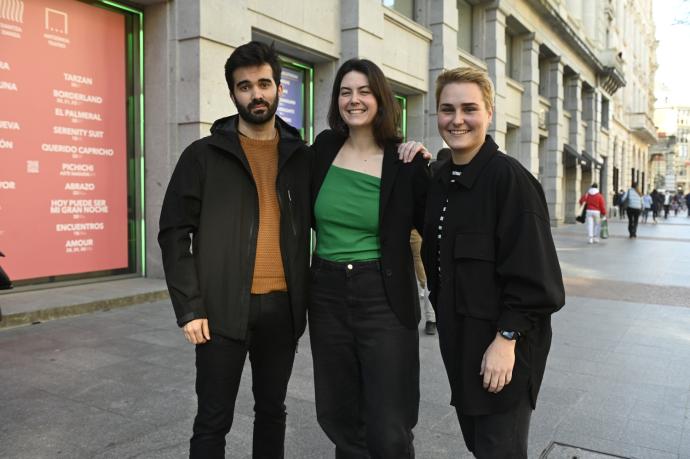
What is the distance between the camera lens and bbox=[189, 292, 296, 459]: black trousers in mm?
2348

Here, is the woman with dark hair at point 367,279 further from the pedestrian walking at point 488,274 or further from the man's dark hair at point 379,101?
the pedestrian walking at point 488,274

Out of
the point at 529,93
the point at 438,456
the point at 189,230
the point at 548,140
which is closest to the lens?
the point at 189,230

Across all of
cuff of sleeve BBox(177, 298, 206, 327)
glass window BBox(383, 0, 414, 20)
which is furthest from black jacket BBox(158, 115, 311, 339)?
glass window BBox(383, 0, 414, 20)

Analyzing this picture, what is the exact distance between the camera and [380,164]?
247cm

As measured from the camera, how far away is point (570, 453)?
3.18 m

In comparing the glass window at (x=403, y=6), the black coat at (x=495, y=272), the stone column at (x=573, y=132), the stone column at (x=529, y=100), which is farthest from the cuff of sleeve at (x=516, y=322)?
the stone column at (x=573, y=132)

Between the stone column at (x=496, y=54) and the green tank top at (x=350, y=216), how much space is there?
15.5 metres

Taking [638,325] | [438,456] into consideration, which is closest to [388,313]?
[438,456]

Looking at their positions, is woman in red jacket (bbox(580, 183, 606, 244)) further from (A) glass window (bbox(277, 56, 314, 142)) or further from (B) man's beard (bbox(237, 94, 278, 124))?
→ (B) man's beard (bbox(237, 94, 278, 124))

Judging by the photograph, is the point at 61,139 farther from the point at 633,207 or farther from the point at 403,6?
the point at 633,207

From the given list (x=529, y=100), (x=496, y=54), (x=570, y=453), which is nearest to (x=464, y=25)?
(x=496, y=54)

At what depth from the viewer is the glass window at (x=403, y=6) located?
13016 millimetres

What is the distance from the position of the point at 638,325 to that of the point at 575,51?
2314 centimetres

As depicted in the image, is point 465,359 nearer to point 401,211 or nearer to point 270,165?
point 401,211
